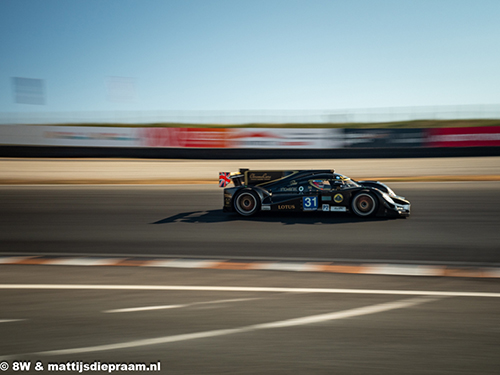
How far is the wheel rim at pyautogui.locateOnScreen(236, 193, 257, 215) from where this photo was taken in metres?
9.38

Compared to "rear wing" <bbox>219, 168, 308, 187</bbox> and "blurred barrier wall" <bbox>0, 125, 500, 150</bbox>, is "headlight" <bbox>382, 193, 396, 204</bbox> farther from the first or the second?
"blurred barrier wall" <bbox>0, 125, 500, 150</bbox>

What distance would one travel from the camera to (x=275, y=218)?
923 centimetres

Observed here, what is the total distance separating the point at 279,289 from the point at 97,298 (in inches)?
72.9

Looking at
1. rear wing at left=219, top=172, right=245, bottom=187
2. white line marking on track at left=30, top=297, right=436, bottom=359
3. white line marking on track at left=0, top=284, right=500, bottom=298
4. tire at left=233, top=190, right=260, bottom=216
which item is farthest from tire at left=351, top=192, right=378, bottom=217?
white line marking on track at left=30, top=297, right=436, bottom=359

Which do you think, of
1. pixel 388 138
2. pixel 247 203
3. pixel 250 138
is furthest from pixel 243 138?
pixel 247 203

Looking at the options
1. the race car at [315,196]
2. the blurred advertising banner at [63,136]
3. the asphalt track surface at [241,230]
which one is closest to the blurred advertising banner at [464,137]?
the asphalt track surface at [241,230]

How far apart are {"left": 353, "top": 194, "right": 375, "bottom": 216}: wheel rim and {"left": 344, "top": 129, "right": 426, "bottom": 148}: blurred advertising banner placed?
64.2ft

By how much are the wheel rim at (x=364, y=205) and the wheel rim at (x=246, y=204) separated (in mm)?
2109

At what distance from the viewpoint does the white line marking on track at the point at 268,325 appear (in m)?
3.25

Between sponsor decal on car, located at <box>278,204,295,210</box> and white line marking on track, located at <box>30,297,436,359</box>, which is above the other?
sponsor decal on car, located at <box>278,204,295,210</box>

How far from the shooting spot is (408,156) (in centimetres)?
2644

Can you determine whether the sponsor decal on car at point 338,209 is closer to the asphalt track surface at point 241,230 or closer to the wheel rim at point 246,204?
the asphalt track surface at point 241,230

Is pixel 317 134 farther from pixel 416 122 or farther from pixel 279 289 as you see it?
pixel 279 289

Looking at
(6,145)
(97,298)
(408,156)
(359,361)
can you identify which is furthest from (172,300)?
(6,145)
